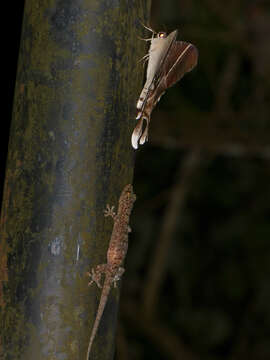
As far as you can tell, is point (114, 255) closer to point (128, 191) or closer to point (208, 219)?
point (128, 191)

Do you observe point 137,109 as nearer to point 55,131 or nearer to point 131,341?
point 55,131

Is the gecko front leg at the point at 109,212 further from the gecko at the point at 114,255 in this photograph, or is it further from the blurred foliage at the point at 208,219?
the blurred foliage at the point at 208,219

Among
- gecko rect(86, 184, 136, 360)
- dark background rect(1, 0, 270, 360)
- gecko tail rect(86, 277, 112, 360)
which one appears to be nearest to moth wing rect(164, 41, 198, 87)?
gecko rect(86, 184, 136, 360)

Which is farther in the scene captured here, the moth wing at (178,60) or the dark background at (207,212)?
the dark background at (207,212)

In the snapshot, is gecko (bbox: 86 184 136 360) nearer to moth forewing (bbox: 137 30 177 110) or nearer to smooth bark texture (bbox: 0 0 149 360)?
smooth bark texture (bbox: 0 0 149 360)

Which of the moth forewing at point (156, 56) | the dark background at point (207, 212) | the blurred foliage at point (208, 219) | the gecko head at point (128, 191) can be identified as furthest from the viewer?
the blurred foliage at point (208, 219)

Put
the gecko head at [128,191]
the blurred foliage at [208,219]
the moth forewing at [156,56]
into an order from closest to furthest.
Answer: the gecko head at [128,191] → the moth forewing at [156,56] → the blurred foliage at [208,219]

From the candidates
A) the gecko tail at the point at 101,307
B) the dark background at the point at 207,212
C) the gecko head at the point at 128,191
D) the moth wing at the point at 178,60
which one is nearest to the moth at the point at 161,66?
the moth wing at the point at 178,60

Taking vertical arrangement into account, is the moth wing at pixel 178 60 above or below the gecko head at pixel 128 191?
above
